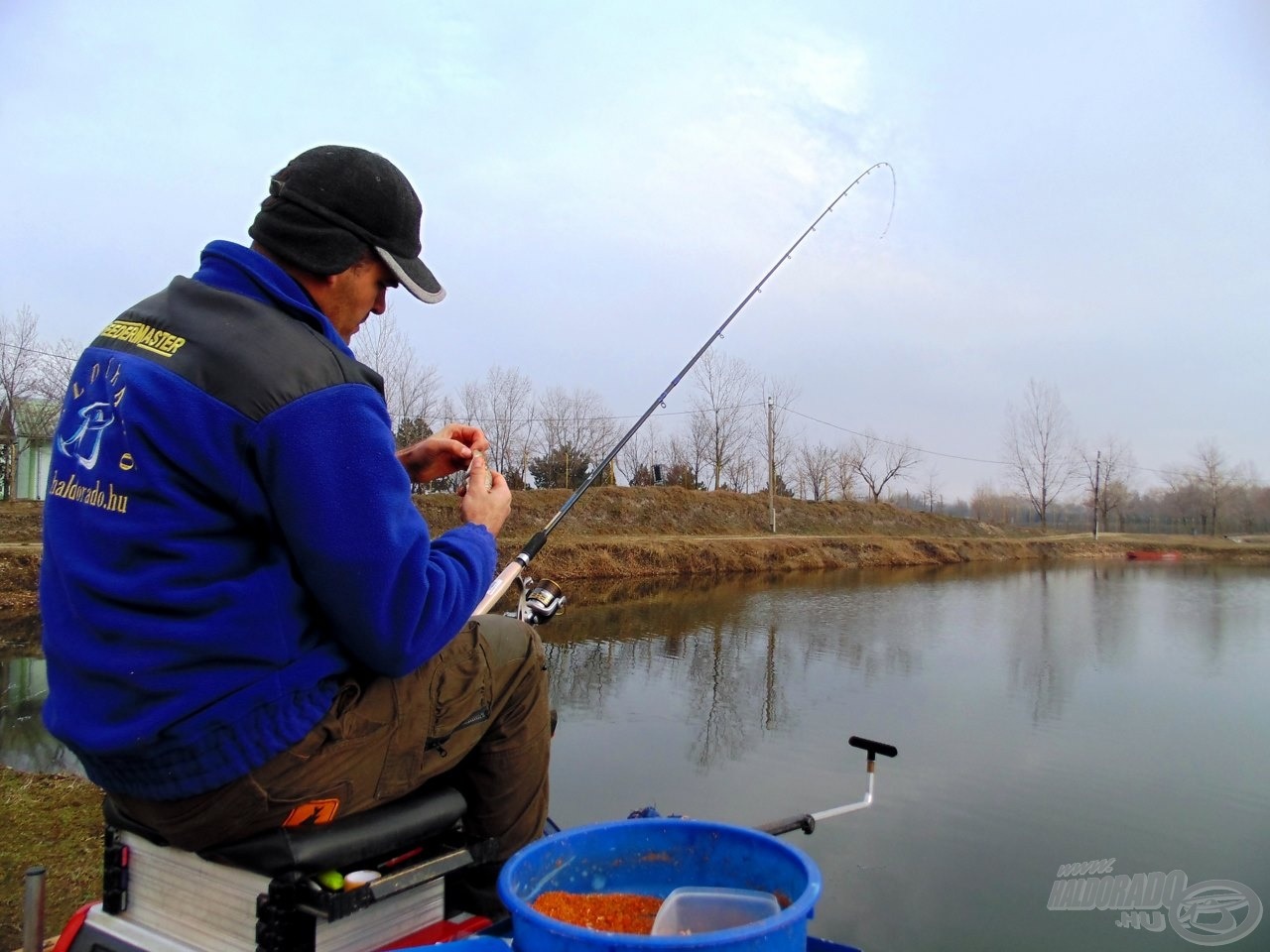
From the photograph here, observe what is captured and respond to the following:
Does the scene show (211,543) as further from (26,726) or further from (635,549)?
(635,549)

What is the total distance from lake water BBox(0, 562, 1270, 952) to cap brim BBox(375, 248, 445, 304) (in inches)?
121

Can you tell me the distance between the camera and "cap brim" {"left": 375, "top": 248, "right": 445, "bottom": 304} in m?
1.73

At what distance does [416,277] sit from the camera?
179 centimetres

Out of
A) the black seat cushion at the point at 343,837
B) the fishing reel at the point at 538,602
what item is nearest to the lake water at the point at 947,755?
the fishing reel at the point at 538,602

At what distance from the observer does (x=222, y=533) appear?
1.39m

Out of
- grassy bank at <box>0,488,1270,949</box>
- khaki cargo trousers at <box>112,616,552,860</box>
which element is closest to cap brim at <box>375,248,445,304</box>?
khaki cargo trousers at <box>112,616,552,860</box>

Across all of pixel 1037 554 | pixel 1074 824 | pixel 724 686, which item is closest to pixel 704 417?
pixel 1037 554

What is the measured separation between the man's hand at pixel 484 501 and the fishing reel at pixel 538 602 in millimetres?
683

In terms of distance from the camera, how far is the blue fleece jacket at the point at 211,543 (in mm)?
1340

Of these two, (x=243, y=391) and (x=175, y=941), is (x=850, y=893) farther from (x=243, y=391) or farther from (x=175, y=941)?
(x=243, y=391)

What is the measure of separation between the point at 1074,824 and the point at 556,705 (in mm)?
3890

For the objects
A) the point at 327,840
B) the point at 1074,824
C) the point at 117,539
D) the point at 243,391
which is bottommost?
the point at 1074,824

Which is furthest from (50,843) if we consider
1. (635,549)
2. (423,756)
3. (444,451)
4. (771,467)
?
(771,467)

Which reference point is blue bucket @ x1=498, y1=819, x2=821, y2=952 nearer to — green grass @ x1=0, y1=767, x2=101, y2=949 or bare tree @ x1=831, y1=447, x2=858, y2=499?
green grass @ x1=0, y1=767, x2=101, y2=949
